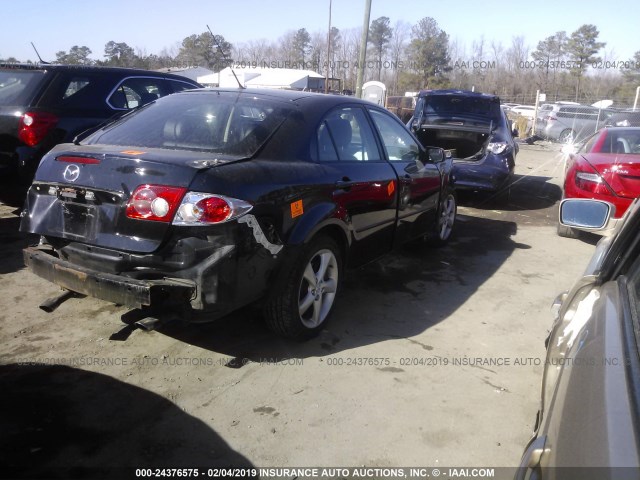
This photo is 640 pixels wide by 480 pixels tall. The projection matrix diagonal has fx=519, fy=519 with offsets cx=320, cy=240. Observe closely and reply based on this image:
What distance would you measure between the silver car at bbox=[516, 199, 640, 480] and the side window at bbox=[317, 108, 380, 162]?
1.97 meters

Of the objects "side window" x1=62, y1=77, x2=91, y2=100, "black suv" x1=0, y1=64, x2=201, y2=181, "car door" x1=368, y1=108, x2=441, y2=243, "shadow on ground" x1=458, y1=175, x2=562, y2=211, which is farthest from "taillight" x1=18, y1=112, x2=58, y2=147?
"shadow on ground" x1=458, y1=175, x2=562, y2=211

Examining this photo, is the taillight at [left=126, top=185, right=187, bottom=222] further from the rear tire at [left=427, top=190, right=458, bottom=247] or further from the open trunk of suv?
the open trunk of suv

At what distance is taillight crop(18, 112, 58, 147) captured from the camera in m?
5.05

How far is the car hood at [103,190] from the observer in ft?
9.08

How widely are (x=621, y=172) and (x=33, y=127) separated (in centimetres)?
601

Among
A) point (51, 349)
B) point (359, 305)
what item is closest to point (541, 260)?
point (359, 305)

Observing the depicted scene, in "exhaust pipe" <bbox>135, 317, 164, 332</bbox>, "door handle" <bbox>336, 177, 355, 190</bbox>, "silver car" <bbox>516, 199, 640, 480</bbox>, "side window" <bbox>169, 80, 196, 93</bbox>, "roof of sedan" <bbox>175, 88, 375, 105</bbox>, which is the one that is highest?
"side window" <bbox>169, 80, 196, 93</bbox>

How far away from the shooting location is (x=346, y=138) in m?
3.94

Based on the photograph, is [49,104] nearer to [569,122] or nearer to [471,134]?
[471,134]

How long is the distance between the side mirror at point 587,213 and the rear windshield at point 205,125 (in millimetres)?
1837

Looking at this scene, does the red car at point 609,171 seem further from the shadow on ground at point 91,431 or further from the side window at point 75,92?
the side window at point 75,92

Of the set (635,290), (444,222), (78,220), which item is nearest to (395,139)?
(444,222)

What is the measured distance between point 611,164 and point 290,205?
13.9 feet

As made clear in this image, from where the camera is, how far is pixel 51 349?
10.8 ft
